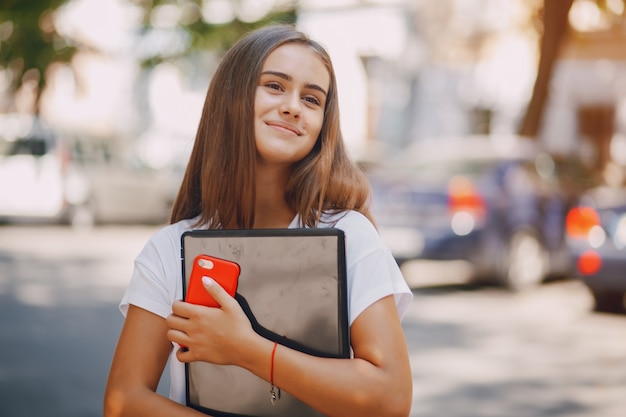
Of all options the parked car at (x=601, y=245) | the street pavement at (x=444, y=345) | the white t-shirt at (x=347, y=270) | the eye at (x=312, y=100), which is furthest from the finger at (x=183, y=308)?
the parked car at (x=601, y=245)

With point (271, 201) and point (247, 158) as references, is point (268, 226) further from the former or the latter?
A: point (247, 158)

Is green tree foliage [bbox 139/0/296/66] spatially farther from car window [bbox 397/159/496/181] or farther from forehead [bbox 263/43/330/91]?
forehead [bbox 263/43/330/91]

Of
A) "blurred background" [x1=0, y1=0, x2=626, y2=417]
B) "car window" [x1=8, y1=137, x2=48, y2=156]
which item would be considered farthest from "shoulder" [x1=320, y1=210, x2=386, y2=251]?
"car window" [x1=8, y1=137, x2=48, y2=156]

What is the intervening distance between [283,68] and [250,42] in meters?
0.10

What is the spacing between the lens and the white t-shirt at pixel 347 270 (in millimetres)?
1720

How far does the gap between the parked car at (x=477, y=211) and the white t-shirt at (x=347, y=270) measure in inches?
319

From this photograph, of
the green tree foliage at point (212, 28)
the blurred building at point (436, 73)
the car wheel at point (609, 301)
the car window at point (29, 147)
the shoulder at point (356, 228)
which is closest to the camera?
the shoulder at point (356, 228)

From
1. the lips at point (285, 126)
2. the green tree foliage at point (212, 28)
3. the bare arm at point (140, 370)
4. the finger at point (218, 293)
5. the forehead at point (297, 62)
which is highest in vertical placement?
the green tree foliage at point (212, 28)

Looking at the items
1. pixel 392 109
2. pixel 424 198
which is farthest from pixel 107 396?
pixel 392 109

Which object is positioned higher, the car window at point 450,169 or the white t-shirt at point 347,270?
the car window at point 450,169

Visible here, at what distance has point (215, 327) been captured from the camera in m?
1.67

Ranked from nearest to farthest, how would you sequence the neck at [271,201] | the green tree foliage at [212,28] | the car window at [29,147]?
1. the neck at [271,201]
2. the green tree foliage at [212,28]
3. the car window at [29,147]

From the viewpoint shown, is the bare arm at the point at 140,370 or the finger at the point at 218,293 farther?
the bare arm at the point at 140,370

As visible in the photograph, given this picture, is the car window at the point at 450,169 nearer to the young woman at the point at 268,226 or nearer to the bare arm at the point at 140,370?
the young woman at the point at 268,226
